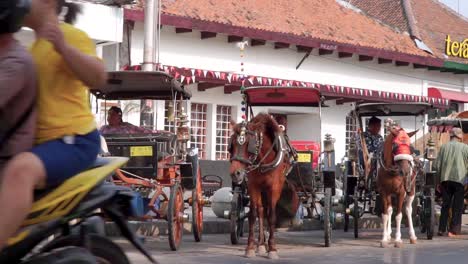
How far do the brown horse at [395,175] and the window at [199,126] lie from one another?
1253 cm

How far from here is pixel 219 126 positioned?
27.4 m

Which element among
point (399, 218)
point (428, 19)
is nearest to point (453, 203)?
point (399, 218)

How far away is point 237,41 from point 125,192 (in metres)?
22.2

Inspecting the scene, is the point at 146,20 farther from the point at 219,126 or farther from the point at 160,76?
the point at 219,126

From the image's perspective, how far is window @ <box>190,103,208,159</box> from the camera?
26.8m

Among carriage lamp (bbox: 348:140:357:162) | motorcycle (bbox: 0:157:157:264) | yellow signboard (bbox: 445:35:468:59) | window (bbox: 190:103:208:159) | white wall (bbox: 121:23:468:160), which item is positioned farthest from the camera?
yellow signboard (bbox: 445:35:468:59)

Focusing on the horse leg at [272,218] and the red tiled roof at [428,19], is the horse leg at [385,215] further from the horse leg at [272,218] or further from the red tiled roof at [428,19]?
the red tiled roof at [428,19]

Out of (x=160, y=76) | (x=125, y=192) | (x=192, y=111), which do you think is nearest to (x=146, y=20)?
(x=160, y=76)

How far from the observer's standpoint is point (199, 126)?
2695 cm

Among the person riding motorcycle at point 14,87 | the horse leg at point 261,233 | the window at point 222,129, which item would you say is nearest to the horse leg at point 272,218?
the horse leg at point 261,233

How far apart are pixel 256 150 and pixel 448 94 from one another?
23864mm

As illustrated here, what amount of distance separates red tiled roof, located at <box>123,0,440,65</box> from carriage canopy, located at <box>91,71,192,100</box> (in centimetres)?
1061

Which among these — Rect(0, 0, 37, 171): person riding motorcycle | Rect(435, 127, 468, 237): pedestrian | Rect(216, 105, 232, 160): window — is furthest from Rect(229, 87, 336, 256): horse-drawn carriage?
Rect(216, 105, 232, 160): window

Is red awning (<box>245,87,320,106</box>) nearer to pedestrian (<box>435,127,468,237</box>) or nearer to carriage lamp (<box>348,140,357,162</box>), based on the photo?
Result: carriage lamp (<box>348,140,357,162</box>)
